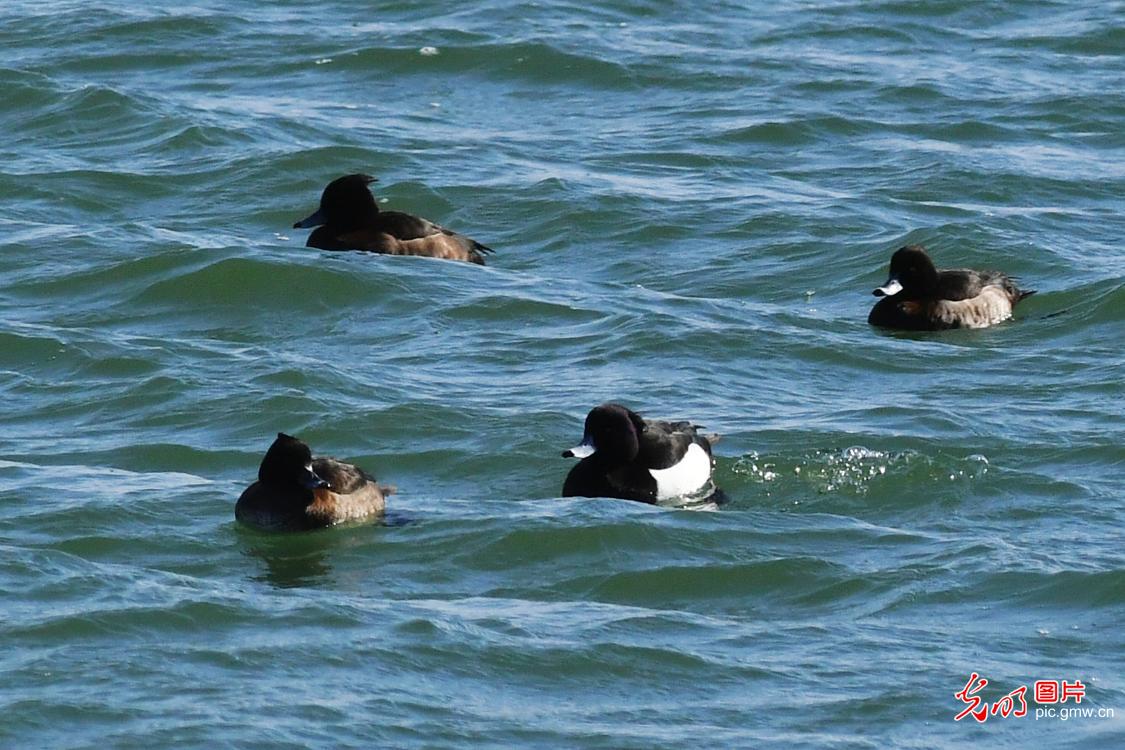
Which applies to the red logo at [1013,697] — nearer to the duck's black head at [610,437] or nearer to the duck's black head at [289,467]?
the duck's black head at [610,437]

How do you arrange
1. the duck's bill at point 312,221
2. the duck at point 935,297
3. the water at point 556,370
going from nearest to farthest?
1. the water at point 556,370
2. the duck at point 935,297
3. the duck's bill at point 312,221

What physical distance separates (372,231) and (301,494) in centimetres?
597

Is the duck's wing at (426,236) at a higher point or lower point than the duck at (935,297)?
higher

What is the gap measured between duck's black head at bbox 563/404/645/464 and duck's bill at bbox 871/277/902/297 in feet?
13.4

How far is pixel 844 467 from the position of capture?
12.2 m

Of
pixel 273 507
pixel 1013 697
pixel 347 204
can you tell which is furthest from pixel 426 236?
pixel 1013 697

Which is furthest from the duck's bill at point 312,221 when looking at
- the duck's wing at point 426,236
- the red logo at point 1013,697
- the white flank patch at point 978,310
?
the red logo at point 1013,697

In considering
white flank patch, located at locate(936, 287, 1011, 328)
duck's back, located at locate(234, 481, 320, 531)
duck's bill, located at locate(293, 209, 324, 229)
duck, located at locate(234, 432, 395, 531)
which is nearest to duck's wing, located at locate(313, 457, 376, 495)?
duck, located at locate(234, 432, 395, 531)

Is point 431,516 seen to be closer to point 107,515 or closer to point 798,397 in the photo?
point 107,515

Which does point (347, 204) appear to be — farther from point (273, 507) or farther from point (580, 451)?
point (273, 507)

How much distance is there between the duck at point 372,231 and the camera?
16734mm

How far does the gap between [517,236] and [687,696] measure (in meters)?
9.05

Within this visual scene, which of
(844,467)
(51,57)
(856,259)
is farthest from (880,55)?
(844,467)

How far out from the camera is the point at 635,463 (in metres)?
11.9
